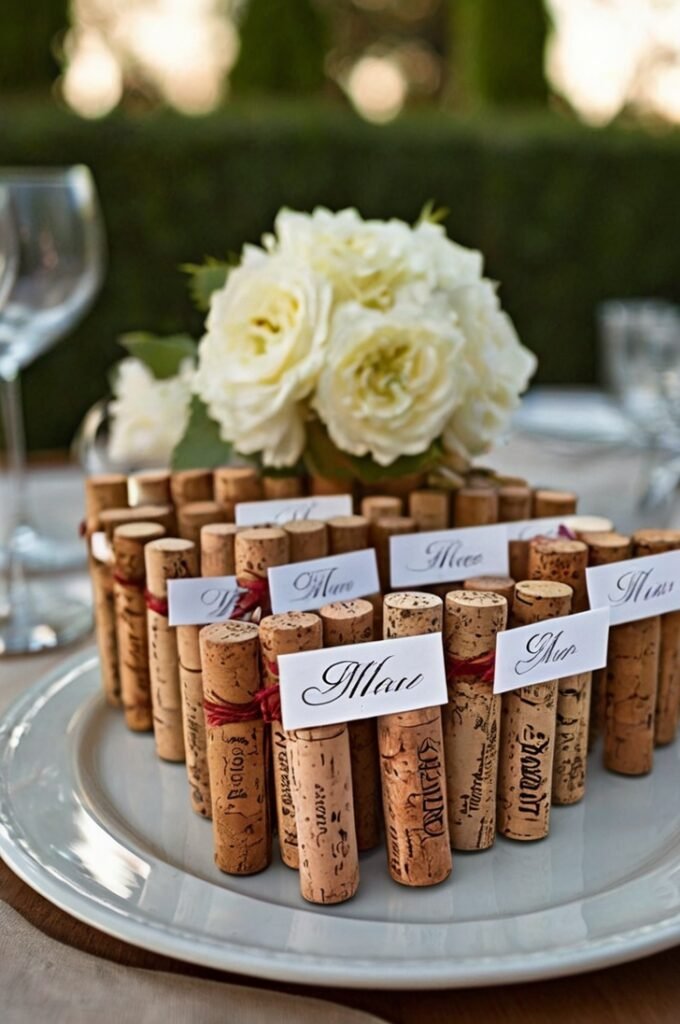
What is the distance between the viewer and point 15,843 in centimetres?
51

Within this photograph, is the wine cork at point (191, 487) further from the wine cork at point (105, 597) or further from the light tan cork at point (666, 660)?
the light tan cork at point (666, 660)

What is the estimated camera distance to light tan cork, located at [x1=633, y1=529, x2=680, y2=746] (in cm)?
66

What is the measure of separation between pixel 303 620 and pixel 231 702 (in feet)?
0.20

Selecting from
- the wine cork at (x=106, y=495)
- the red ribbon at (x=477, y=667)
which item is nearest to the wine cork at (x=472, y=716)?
the red ribbon at (x=477, y=667)

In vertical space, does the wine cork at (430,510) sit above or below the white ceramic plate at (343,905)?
above

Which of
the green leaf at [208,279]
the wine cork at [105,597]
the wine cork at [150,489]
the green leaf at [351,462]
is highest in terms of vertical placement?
the green leaf at [208,279]

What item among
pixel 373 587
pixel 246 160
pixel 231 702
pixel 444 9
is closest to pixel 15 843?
pixel 231 702

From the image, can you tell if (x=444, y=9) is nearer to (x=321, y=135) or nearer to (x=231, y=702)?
(x=321, y=135)

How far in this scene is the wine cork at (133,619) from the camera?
67 centimetres

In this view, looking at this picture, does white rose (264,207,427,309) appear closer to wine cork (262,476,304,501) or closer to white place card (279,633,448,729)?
wine cork (262,476,304,501)

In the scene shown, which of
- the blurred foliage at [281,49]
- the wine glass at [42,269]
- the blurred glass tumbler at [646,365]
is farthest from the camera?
the blurred foliage at [281,49]

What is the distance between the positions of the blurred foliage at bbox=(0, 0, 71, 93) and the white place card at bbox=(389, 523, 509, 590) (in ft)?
7.95

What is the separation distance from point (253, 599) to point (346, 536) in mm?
91

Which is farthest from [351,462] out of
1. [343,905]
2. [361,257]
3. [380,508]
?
[343,905]
